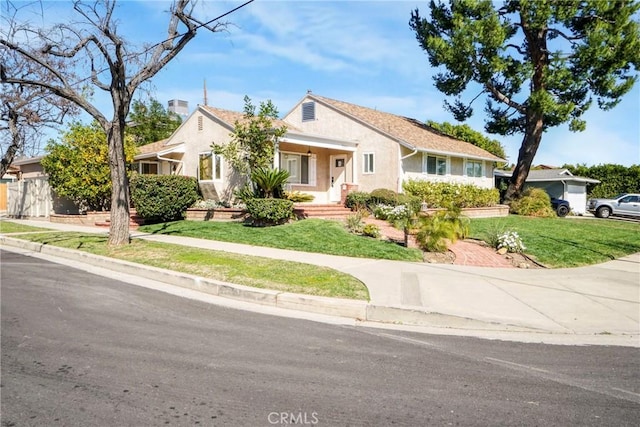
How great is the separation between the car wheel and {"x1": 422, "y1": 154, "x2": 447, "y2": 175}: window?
1072 centimetres

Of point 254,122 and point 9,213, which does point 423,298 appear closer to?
point 254,122

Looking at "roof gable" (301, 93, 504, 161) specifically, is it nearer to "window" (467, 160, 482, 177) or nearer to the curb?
"window" (467, 160, 482, 177)

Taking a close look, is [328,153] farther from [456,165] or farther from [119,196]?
[119,196]

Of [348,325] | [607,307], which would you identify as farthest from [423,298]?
[607,307]

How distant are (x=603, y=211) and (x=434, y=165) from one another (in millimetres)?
11834

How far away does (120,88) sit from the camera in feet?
37.1

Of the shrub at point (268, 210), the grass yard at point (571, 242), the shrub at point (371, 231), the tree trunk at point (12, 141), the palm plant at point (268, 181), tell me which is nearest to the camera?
the grass yard at point (571, 242)

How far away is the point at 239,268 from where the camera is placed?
28.2ft

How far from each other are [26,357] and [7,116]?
76.6 ft

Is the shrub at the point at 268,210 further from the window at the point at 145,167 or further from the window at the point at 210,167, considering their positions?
the window at the point at 145,167

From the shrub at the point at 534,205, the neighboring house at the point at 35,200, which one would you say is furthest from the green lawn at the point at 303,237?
the shrub at the point at 534,205

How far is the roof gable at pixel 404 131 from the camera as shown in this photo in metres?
21.8

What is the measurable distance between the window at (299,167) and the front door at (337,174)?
1396 mm

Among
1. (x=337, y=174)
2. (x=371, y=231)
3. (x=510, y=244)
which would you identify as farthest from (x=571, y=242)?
(x=337, y=174)
